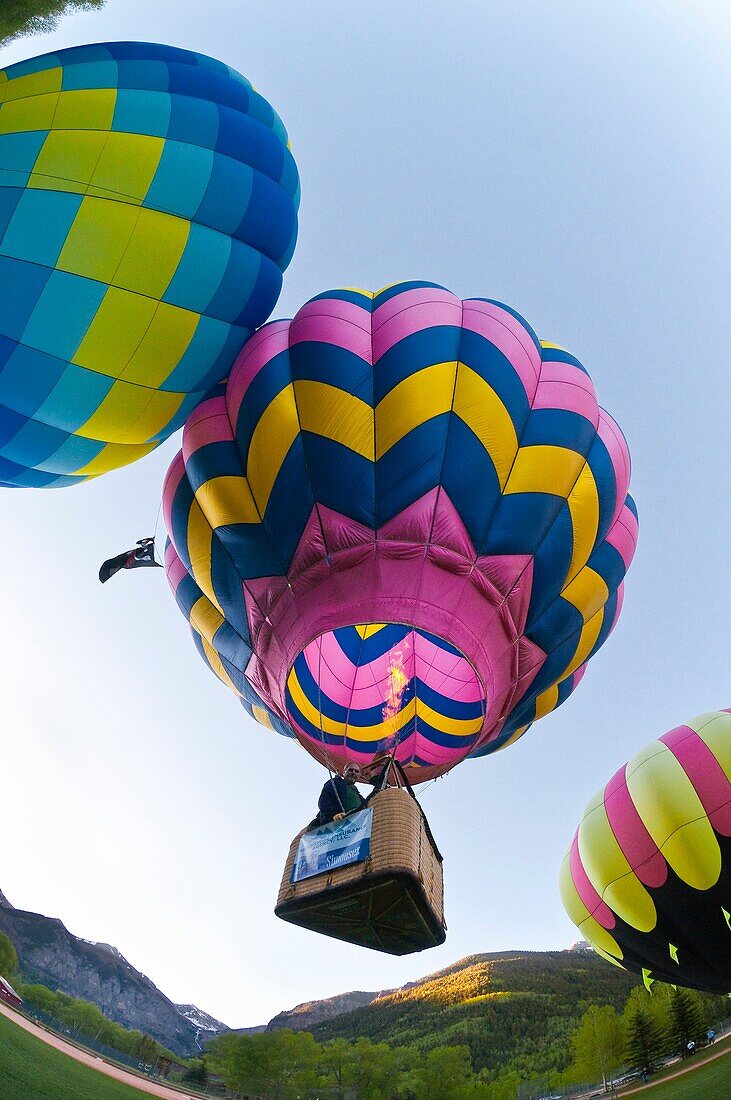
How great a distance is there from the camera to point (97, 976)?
1909 inches

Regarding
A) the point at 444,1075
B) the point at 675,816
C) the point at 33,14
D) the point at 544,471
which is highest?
the point at 33,14

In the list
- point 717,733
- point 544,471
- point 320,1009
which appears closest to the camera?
point 544,471

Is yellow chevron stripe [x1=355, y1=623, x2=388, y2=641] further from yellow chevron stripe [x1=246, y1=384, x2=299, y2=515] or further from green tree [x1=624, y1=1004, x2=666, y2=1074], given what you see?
green tree [x1=624, y1=1004, x2=666, y2=1074]

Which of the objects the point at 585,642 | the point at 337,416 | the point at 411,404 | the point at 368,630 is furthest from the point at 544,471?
the point at 368,630

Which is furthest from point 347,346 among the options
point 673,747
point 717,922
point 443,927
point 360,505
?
point 717,922

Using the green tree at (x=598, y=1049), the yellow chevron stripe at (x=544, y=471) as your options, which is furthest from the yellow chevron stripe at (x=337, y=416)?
the green tree at (x=598, y=1049)

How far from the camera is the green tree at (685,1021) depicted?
1385 centimetres

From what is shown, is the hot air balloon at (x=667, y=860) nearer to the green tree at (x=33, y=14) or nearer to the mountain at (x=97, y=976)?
the green tree at (x=33, y=14)

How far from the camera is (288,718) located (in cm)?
512

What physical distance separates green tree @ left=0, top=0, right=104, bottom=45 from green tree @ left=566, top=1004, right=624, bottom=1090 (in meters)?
17.8

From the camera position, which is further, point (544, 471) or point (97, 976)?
point (97, 976)

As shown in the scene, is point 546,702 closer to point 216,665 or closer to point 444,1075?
point 216,665

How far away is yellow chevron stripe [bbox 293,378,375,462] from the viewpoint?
171 inches

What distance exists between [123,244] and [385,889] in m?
3.72
